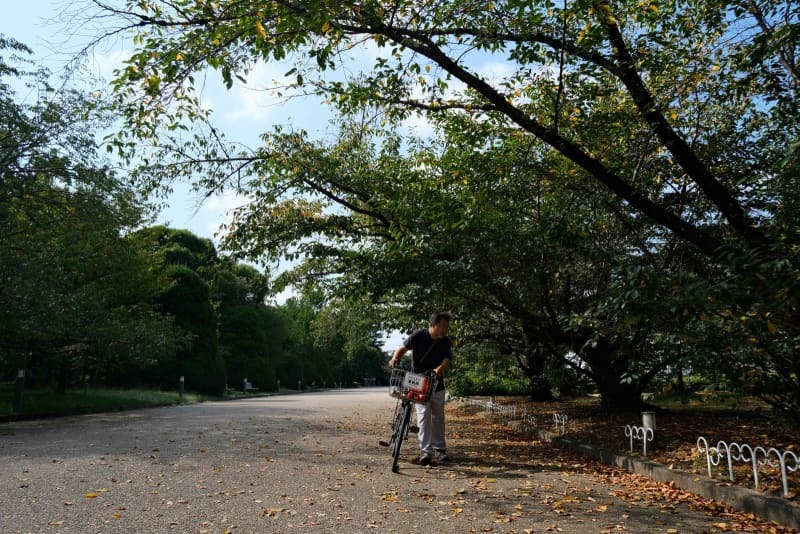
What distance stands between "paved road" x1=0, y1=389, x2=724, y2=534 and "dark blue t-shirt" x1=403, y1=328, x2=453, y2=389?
1.24 meters

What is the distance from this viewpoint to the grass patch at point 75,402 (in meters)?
15.6

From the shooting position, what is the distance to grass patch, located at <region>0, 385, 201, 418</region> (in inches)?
613

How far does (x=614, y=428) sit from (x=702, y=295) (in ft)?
21.9

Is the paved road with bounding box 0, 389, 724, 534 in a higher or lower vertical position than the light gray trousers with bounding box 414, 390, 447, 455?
lower

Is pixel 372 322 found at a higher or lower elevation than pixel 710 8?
lower

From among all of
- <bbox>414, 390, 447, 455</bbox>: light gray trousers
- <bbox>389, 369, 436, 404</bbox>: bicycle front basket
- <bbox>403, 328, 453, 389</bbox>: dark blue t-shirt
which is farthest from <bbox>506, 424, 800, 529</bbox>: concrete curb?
<bbox>389, 369, 436, 404</bbox>: bicycle front basket

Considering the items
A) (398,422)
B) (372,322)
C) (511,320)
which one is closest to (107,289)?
(372,322)

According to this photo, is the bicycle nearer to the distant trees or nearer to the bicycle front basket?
the bicycle front basket

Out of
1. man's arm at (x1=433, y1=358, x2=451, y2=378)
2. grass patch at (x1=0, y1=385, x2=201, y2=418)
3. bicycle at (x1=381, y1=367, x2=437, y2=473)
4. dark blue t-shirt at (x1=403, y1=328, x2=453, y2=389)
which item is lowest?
grass patch at (x1=0, y1=385, x2=201, y2=418)

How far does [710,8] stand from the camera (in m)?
6.99

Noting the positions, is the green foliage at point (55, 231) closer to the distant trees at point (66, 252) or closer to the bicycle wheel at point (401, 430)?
the distant trees at point (66, 252)

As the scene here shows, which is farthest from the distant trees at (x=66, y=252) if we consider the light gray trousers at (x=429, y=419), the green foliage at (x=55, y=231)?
the light gray trousers at (x=429, y=419)

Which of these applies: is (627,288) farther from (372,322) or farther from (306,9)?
(372,322)

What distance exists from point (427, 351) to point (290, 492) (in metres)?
2.51
